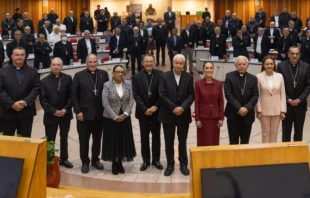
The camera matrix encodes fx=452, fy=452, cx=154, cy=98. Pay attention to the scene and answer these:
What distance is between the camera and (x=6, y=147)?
2.93 m

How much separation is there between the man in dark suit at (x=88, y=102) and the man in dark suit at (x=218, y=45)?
9.10 meters

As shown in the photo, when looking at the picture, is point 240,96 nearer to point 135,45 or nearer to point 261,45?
point 261,45

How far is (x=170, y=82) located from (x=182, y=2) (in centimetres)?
2372

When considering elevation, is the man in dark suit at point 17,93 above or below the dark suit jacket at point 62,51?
below

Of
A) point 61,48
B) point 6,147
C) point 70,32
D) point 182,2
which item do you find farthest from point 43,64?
point 182,2

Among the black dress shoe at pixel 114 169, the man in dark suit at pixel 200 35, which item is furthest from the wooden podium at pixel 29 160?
the man in dark suit at pixel 200 35

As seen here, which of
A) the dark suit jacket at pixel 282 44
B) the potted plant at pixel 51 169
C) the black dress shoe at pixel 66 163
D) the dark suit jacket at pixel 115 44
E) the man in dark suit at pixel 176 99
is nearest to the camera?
the potted plant at pixel 51 169

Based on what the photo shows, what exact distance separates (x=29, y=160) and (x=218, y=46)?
12755 millimetres

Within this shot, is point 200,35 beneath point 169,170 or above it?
above

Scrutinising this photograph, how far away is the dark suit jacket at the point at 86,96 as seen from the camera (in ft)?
20.9

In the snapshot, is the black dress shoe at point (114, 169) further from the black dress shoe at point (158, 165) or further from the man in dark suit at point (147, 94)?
the black dress shoe at point (158, 165)

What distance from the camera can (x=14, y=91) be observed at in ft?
20.3

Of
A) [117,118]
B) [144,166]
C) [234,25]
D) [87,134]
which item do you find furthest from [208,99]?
[234,25]

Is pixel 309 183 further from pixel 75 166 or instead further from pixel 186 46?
pixel 186 46
